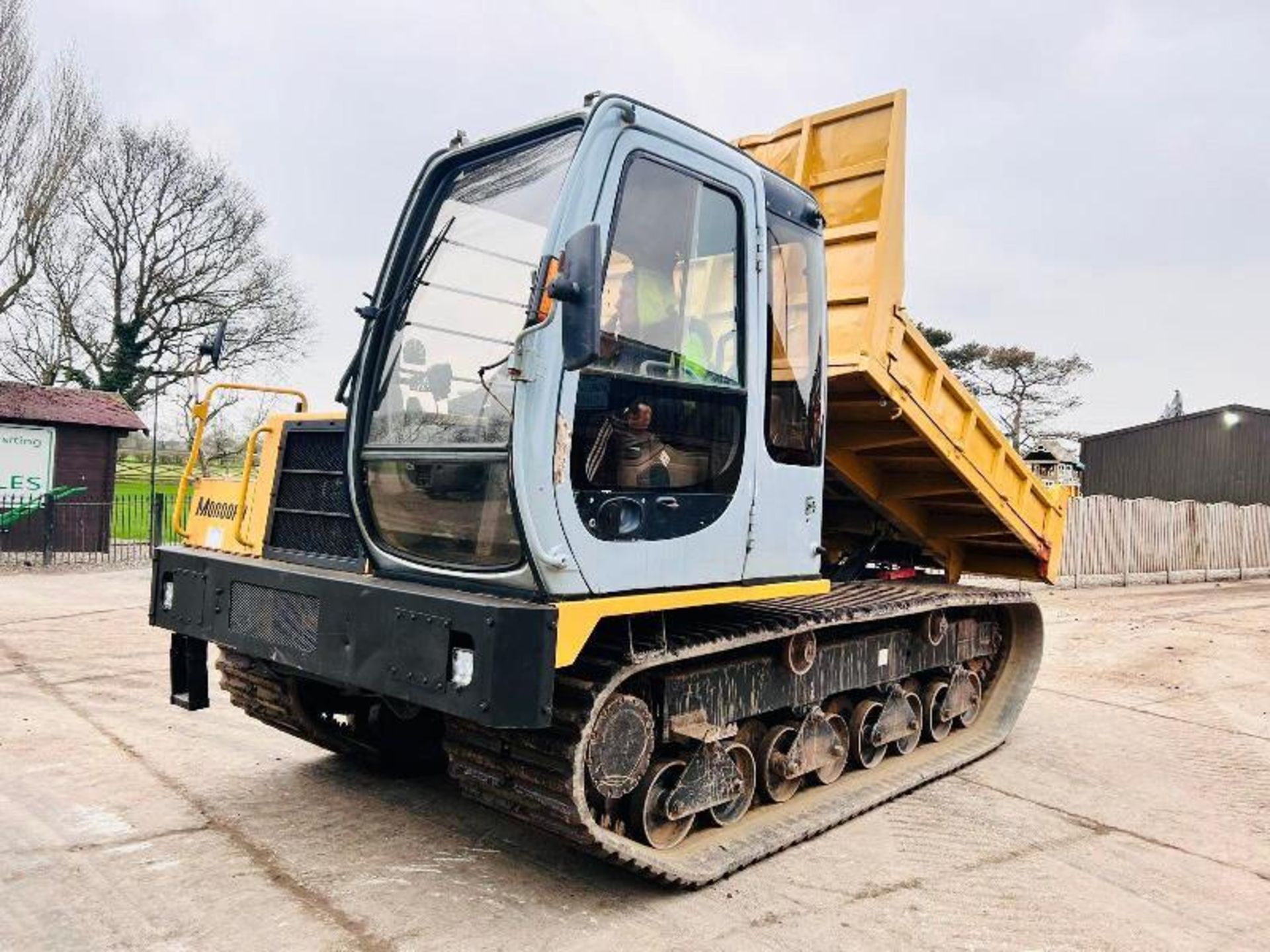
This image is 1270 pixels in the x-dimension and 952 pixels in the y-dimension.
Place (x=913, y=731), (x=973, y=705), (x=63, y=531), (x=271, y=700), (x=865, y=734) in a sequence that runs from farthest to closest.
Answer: (x=63, y=531) → (x=973, y=705) → (x=913, y=731) → (x=865, y=734) → (x=271, y=700)

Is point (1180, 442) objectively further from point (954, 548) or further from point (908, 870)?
point (908, 870)

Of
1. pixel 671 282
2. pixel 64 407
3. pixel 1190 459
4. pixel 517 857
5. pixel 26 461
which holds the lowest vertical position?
pixel 517 857

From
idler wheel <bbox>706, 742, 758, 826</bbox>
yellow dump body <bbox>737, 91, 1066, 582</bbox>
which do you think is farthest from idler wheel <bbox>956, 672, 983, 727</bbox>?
idler wheel <bbox>706, 742, 758, 826</bbox>

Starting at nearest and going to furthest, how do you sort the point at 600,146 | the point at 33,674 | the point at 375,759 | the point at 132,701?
the point at 600,146
the point at 375,759
the point at 132,701
the point at 33,674

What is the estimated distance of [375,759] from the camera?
490 centimetres

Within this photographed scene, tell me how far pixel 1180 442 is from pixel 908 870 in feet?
93.4

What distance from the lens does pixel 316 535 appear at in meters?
4.07

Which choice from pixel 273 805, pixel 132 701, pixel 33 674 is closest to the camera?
pixel 273 805

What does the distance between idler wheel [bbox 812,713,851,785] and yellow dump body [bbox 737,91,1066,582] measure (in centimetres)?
132

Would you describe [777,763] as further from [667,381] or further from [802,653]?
[667,381]

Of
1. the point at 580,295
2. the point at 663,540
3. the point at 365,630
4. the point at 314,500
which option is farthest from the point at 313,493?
the point at 580,295

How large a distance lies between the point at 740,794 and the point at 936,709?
216 cm

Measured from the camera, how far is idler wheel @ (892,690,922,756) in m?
5.60

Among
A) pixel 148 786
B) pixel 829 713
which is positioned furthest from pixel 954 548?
pixel 148 786
